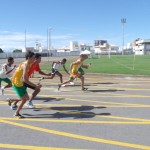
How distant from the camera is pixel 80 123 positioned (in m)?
7.54

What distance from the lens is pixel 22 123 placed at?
7629mm

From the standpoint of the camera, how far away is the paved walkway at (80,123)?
238 inches

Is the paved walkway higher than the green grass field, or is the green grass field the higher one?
the green grass field

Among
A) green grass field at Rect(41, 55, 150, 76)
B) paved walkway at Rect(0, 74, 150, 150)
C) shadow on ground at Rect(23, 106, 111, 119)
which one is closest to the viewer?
paved walkway at Rect(0, 74, 150, 150)

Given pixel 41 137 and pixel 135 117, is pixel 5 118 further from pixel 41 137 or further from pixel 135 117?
pixel 135 117

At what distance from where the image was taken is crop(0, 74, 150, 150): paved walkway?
6.05m

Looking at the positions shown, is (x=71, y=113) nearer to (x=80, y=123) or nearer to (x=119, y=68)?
(x=80, y=123)

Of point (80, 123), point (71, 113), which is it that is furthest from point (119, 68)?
point (80, 123)

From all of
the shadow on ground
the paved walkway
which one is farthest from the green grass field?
the shadow on ground

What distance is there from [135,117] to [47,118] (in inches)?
83.7

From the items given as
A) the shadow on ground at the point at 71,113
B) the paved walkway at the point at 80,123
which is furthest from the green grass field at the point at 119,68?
the shadow on ground at the point at 71,113

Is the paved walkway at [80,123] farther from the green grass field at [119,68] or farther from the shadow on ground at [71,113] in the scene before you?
the green grass field at [119,68]

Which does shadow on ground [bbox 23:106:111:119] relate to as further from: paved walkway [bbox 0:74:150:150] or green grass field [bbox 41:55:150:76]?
green grass field [bbox 41:55:150:76]

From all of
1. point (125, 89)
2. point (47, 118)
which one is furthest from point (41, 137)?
point (125, 89)
